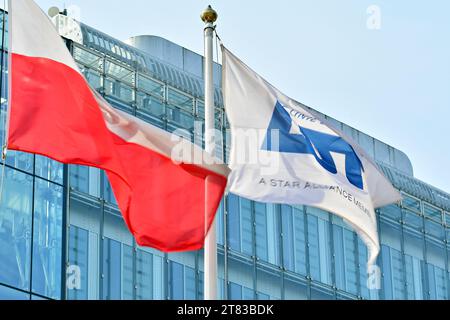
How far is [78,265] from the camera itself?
144 feet

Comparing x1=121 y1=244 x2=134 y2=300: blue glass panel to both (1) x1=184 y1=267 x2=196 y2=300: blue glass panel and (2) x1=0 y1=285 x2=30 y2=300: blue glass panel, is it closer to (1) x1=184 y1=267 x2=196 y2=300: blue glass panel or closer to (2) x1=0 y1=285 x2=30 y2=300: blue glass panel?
(1) x1=184 y1=267 x2=196 y2=300: blue glass panel

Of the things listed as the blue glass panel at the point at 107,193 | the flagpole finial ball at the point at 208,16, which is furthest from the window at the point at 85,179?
the flagpole finial ball at the point at 208,16

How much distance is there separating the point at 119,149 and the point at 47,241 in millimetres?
18492

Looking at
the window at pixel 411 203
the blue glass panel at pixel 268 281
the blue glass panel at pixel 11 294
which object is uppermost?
the window at pixel 411 203

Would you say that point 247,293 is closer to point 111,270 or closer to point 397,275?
point 111,270

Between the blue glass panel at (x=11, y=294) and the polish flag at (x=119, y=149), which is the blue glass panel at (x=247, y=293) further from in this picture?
the polish flag at (x=119, y=149)

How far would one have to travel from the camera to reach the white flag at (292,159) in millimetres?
25516

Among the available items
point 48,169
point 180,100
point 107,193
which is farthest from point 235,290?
point 48,169

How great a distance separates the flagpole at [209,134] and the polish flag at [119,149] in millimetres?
181

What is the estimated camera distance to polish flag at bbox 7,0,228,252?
80.2 feet

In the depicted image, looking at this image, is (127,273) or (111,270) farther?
(127,273)
